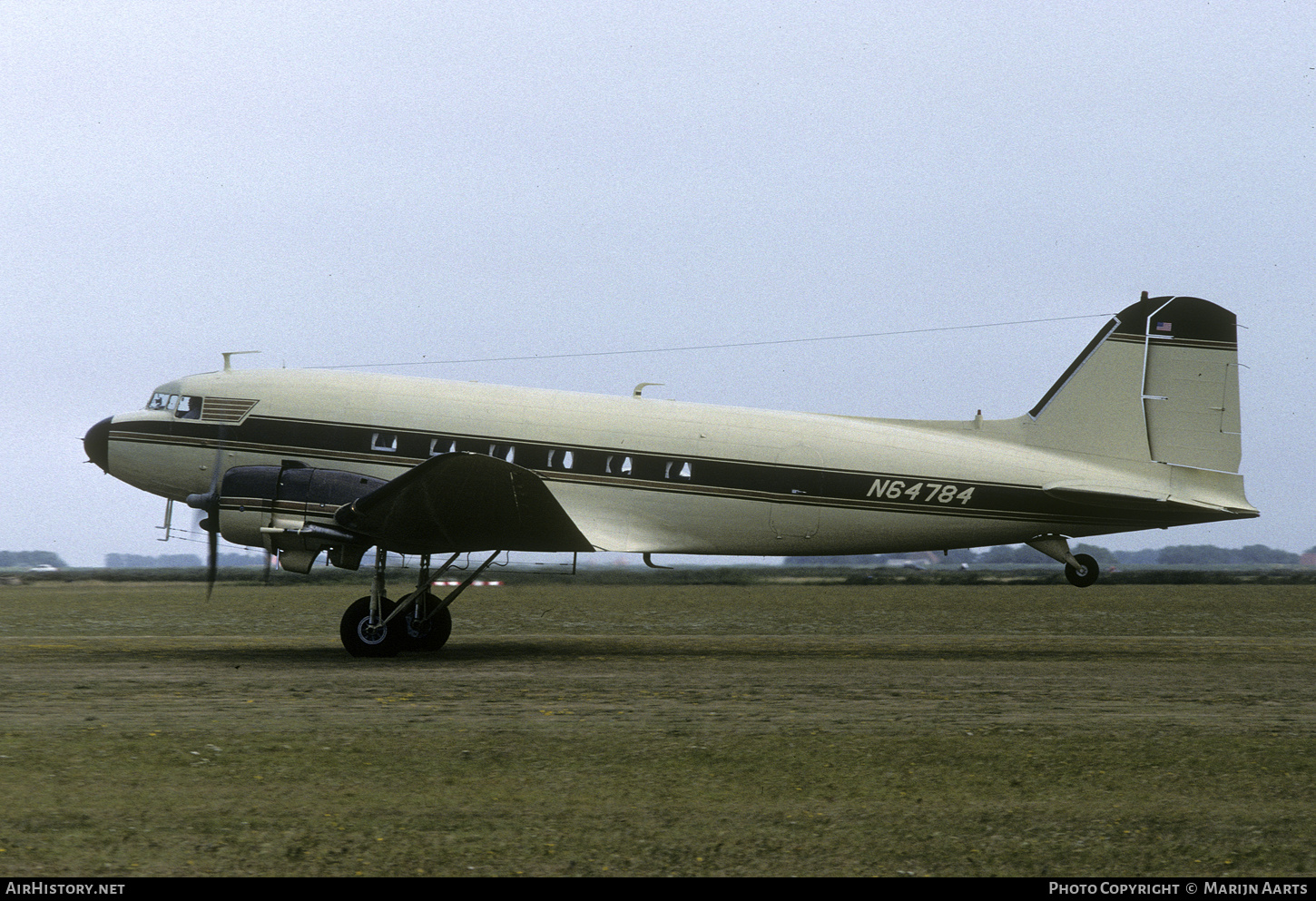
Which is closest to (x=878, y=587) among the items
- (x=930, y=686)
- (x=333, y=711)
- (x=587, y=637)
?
(x=587, y=637)

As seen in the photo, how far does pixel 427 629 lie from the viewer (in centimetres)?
1694

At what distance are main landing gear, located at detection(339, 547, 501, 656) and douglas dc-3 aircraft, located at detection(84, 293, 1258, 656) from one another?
0.05m

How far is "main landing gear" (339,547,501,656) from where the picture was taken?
52.5 ft

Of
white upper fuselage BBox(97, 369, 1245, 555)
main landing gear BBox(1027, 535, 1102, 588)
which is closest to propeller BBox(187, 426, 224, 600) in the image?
white upper fuselage BBox(97, 369, 1245, 555)

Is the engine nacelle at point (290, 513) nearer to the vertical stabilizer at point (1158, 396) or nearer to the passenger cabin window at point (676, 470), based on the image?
the passenger cabin window at point (676, 470)

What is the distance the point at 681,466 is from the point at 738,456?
91 cm

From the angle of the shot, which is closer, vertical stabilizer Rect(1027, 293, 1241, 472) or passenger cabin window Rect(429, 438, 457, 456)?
passenger cabin window Rect(429, 438, 457, 456)

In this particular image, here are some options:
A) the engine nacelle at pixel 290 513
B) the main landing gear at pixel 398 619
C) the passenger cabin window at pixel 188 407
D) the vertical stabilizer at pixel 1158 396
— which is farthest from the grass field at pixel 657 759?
the passenger cabin window at pixel 188 407

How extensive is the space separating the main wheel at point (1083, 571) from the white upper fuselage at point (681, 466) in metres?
0.45

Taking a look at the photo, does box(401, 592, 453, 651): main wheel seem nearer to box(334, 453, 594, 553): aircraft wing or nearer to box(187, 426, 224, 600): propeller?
box(334, 453, 594, 553): aircraft wing

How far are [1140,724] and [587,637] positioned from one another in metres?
11.2

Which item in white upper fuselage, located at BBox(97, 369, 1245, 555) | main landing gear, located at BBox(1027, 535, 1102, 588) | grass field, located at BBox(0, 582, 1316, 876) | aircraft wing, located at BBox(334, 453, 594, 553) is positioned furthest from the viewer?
main landing gear, located at BBox(1027, 535, 1102, 588)

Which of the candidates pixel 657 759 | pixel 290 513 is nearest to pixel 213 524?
pixel 290 513

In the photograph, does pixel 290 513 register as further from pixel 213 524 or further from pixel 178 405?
pixel 178 405
